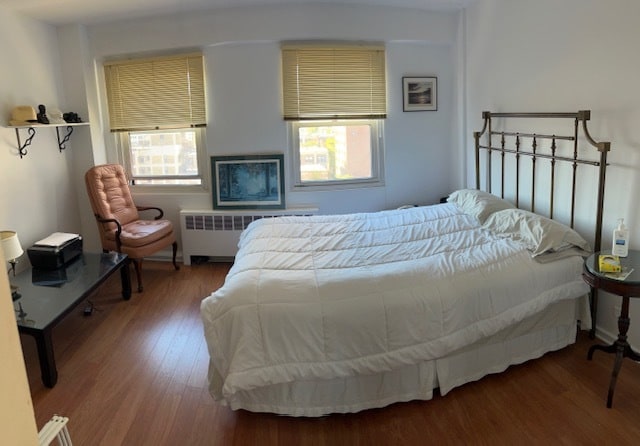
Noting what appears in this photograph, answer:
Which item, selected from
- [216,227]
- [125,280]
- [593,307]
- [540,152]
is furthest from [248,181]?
[593,307]

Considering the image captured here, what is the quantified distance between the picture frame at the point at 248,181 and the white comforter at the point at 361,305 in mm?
1813

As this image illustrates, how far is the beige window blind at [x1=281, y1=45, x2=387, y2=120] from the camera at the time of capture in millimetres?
4328

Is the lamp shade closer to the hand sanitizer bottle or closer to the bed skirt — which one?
the bed skirt

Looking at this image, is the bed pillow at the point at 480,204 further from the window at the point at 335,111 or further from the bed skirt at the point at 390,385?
the window at the point at 335,111

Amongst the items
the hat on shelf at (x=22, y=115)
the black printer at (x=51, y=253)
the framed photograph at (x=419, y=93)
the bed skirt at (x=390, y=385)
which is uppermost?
the framed photograph at (x=419, y=93)

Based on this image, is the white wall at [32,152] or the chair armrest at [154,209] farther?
the chair armrest at [154,209]

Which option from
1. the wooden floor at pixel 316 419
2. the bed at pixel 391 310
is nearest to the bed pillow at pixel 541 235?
the bed at pixel 391 310

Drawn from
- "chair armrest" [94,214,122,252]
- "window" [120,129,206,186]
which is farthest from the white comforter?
"window" [120,129,206,186]

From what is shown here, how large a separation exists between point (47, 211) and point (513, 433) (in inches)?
163

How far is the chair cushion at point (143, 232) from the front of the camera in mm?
3984

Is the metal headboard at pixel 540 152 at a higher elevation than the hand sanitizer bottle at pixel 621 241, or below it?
higher

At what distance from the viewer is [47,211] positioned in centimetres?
422

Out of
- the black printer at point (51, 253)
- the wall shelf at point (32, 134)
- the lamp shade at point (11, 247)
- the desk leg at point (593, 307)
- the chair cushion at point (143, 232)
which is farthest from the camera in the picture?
the chair cushion at point (143, 232)

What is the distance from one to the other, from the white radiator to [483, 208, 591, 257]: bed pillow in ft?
6.67
